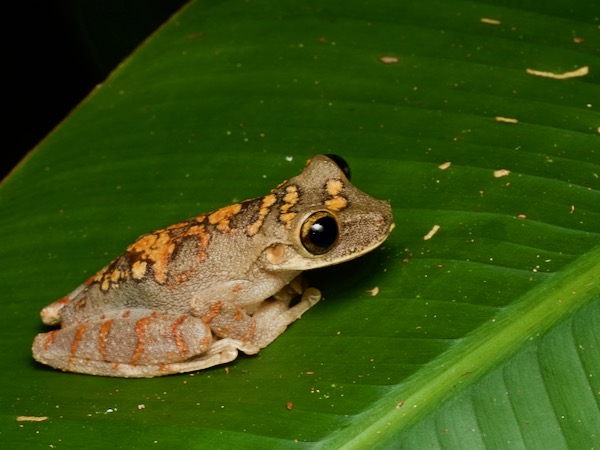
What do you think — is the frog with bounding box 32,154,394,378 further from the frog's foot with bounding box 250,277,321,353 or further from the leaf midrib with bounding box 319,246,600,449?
the leaf midrib with bounding box 319,246,600,449

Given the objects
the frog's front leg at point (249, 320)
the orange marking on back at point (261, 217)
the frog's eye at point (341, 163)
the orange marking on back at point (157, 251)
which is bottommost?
the frog's front leg at point (249, 320)

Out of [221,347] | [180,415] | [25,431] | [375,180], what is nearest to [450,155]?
[375,180]

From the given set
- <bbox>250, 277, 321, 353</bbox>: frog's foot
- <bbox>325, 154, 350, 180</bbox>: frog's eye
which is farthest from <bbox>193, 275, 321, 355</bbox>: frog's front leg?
<bbox>325, 154, 350, 180</bbox>: frog's eye

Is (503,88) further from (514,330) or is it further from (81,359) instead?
(81,359)

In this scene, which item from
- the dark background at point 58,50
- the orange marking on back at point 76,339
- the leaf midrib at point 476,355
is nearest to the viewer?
the leaf midrib at point 476,355

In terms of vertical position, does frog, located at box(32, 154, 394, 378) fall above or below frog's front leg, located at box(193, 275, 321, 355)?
above

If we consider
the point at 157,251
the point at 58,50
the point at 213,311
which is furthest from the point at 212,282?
the point at 58,50

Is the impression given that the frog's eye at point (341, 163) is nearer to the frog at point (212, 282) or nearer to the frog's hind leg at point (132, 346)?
the frog at point (212, 282)

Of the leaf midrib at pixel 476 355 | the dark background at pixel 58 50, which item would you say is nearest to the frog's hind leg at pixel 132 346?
the leaf midrib at pixel 476 355
